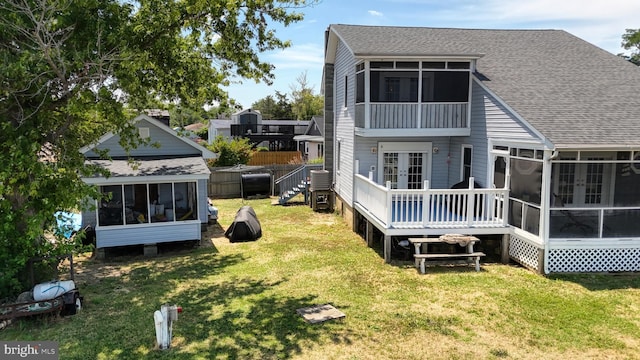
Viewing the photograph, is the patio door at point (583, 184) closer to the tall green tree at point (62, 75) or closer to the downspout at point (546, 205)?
the downspout at point (546, 205)

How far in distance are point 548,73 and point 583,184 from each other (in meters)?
3.56

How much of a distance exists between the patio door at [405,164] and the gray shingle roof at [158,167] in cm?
585

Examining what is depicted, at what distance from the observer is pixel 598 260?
1016cm

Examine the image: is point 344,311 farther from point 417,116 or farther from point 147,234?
point 147,234

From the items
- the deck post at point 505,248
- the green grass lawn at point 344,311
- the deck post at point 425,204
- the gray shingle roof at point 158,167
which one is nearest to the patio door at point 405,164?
the green grass lawn at point 344,311

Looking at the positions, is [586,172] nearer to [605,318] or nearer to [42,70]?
[605,318]

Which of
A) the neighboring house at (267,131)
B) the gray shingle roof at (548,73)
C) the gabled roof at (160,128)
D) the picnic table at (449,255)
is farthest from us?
the neighboring house at (267,131)

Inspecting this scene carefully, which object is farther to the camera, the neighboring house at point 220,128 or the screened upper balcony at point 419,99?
the neighboring house at point 220,128

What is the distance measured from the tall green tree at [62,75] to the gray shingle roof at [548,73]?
522 cm

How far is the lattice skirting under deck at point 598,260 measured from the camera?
10.1 m

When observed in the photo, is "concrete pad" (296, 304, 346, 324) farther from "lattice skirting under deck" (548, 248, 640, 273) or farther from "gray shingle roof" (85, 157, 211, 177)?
"gray shingle roof" (85, 157, 211, 177)

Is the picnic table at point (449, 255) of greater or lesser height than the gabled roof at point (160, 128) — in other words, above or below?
below

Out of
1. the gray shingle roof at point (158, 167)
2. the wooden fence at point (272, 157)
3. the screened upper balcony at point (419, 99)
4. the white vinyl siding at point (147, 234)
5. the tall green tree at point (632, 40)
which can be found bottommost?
the white vinyl siding at point (147, 234)

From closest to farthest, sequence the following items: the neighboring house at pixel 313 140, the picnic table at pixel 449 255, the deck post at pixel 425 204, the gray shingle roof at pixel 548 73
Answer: the gray shingle roof at pixel 548 73
the picnic table at pixel 449 255
the deck post at pixel 425 204
the neighboring house at pixel 313 140
